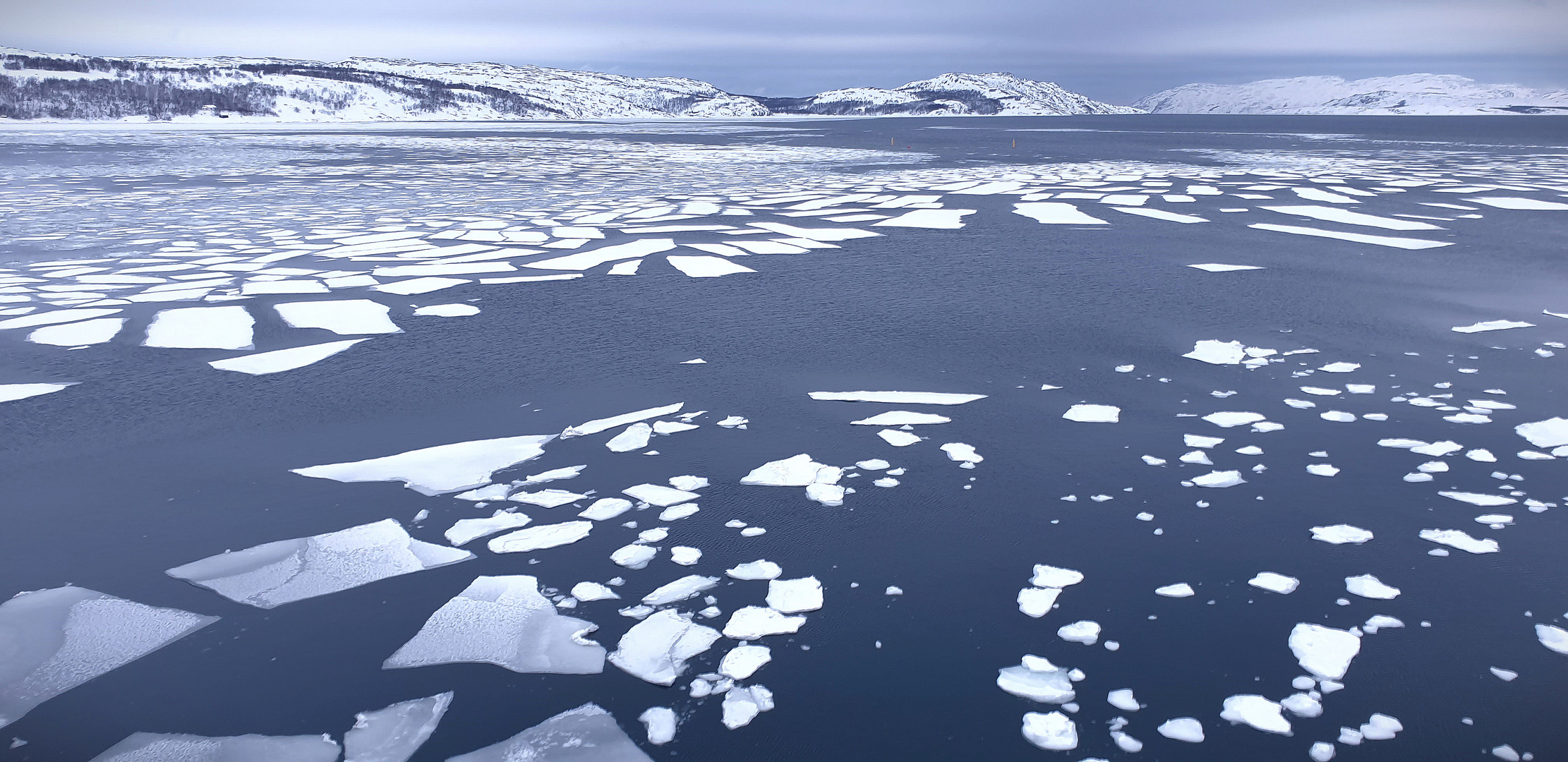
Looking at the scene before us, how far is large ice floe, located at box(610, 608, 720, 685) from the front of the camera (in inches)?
85.6

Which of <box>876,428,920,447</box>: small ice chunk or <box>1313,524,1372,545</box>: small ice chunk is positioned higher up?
<box>876,428,920,447</box>: small ice chunk

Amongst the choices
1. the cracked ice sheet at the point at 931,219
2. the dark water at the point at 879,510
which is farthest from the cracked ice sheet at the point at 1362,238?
the cracked ice sheet at the point at 931,219

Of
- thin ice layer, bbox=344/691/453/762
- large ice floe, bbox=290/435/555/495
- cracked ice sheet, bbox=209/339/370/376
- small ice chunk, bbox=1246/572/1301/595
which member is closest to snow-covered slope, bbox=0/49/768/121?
cracked ice sheet, bbox=209/339/370/376

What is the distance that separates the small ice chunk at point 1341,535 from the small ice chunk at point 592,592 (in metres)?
2.05

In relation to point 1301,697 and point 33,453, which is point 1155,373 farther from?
point 33,453

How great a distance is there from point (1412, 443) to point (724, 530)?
8.47 feet

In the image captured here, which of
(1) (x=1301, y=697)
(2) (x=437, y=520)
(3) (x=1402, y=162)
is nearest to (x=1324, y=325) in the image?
(1) (x=1301, y=697)

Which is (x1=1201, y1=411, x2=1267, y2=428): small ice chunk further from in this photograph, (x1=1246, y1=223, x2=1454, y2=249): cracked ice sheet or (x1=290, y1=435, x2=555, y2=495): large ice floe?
(x1=1246, y1=223, x2=1454, y2=249): cracked ice sheet

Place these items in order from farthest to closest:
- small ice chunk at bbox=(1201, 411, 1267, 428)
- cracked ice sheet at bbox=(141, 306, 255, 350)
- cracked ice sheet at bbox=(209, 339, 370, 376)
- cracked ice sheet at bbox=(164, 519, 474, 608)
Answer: cracked ice sheet at bbox=(141, 306, 255, 350)
cracked ice sheet at bbox=(209, 339, 370, 376)
small ice chunk at bbox=(1201, 411, 1267, 428)
cracked ice sheet at bbox=(164, 519, 474, 608)

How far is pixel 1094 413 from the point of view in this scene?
3.82m

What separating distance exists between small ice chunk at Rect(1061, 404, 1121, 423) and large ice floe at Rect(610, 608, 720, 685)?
203 centimetres

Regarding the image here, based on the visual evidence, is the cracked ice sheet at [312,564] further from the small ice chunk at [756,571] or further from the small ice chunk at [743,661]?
the small ice chunk at [743,661]

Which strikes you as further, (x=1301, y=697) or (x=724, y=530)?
(x=724, y=530)

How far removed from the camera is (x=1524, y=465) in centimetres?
326
